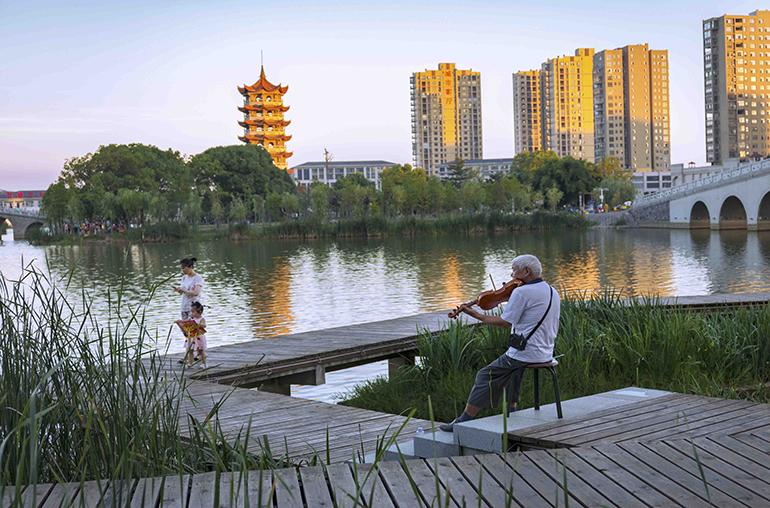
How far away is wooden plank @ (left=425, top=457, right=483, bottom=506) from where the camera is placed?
3422 millimetres

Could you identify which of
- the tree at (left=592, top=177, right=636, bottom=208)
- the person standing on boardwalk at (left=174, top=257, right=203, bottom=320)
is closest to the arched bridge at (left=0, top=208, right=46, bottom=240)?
the tree at (left=592, top=177, right=636, bottom=208)

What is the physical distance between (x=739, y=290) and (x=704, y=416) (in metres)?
16.2

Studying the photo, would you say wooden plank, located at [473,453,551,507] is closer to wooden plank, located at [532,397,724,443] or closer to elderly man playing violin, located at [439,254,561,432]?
wooden plank, located at [532,397,724,443]

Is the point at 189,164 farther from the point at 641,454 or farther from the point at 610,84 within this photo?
the point at 610,84

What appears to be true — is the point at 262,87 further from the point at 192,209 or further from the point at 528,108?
the point at 528,108

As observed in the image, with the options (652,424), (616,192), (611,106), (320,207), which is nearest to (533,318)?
(652,424)

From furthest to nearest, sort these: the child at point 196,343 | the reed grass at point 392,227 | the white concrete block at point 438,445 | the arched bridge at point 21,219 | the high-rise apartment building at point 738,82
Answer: the high-rise apartment building at point 738,82 < the arched bridge at point 21,219 < the reed grass at point 392,227 < the child at point 196,343 < the white concrete block at point 438,445

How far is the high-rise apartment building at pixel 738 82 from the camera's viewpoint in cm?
11725

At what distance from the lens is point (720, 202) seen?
2085 inches

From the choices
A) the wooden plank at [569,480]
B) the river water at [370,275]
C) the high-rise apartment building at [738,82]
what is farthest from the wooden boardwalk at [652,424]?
the high-rise apartment building at [738,82]

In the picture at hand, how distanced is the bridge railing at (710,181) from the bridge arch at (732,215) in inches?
64.6

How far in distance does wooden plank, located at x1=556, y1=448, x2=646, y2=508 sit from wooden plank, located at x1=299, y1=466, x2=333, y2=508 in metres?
0.89

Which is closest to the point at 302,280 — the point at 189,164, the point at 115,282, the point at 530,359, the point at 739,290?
the point at 115,282

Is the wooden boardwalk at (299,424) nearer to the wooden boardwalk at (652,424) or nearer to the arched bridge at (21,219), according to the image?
the wooden boardwalk at (652,424)
